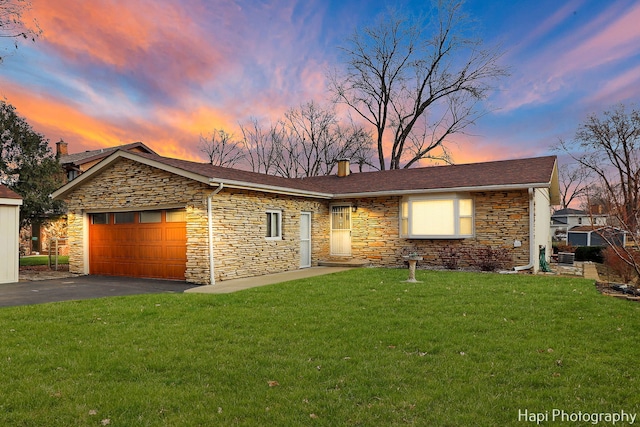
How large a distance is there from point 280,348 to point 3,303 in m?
6.84

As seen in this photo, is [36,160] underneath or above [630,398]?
above

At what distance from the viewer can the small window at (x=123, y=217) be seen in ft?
43.4

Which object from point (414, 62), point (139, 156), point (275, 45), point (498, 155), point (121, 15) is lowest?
point (139, 156)

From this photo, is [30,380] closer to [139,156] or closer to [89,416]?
[89,416]

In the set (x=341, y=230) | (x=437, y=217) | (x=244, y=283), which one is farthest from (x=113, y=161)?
(x=437, y=217)

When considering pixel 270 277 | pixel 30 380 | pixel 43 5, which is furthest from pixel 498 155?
pixel 30 380

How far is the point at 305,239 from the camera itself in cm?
1573

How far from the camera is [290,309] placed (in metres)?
7.37

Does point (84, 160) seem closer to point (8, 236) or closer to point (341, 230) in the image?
point (8, 236)

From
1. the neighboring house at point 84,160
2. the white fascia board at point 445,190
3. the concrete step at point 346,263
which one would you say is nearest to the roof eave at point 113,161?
the white fascia board at point 445,190

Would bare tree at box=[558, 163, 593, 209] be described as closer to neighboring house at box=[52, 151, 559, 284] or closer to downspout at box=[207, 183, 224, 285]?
neighboring house at box=[52, 151, 559, 284]

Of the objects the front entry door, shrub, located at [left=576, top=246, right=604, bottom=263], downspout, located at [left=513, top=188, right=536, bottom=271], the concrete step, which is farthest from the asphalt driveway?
shrub, located at [left=576, top=246, right=604, bottom=263]

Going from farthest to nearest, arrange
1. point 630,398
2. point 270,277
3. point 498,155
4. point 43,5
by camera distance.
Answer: point 498,155
point 270,277
point 43,5
point 630,398

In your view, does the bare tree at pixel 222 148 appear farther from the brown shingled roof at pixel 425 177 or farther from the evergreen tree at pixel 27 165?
the brown shingled roof at pixel 425 177
